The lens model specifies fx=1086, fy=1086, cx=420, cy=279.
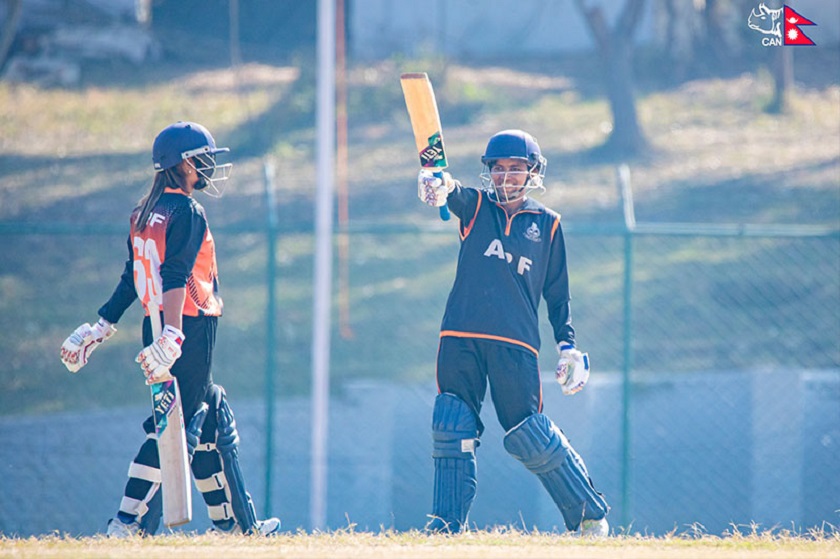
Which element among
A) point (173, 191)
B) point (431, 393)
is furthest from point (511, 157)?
point (431, 393)

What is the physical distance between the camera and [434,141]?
5250 mm

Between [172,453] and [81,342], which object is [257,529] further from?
[81,342]

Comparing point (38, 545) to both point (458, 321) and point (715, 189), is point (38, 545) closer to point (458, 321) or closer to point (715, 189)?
point (458, 321)

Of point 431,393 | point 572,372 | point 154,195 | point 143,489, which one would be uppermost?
point 154,195

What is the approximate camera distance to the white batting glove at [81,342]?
5285mm

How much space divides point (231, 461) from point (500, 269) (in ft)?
5.36

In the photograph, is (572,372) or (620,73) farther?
(620,73)

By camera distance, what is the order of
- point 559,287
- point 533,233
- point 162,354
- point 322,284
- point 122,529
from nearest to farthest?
point 162,354, point 122,529, point 533,233, point 559,287, point 322,284

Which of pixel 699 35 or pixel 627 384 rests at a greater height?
pixel 699 35

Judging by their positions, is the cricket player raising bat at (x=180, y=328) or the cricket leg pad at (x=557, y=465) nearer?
the cricket player raising bat at (x=180, y=328)

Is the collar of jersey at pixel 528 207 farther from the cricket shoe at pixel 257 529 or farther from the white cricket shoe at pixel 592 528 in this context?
the cricket shoe at pixel 257 529

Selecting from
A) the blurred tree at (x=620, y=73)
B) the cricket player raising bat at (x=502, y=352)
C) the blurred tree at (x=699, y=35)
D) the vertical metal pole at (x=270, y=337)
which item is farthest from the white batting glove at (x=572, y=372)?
the blurred tree at (x=699, y=35)

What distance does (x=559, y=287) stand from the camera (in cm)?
554

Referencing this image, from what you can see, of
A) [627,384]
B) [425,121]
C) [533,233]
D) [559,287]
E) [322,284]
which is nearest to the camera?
[425,121]
